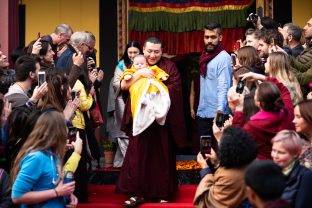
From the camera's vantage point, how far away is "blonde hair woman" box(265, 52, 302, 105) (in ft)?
23.3

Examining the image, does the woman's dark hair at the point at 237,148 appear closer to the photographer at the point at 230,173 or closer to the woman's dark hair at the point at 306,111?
the photographer at the point at 230,173

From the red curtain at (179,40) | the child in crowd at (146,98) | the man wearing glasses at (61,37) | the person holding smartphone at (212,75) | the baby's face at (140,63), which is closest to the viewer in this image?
the child in crowd at (146,98)

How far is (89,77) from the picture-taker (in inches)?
344

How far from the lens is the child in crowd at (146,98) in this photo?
27.1ft

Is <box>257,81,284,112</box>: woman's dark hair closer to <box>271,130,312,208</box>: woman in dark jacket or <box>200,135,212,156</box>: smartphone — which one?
<box>200,135,212,156</box>: smartphone

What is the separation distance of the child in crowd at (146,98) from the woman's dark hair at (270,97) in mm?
2233

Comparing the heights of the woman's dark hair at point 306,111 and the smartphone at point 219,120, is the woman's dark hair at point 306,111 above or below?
above

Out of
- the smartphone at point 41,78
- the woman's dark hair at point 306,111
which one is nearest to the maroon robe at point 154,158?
the smartphone at point 41,78

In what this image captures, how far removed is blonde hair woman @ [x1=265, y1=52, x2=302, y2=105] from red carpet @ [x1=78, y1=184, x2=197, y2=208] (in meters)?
1.87

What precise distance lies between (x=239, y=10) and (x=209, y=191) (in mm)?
6172

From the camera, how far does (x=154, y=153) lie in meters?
8.44

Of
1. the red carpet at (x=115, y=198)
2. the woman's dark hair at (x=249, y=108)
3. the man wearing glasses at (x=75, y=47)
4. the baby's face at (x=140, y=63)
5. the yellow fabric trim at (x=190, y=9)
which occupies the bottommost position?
the red carpet at (x=115, y=198)

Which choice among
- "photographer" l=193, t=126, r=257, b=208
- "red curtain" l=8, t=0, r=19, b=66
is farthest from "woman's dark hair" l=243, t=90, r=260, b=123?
"red curtain" l=8, t=0, r=19, b=66

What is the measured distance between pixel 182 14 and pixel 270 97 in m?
5.78
